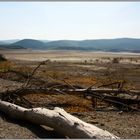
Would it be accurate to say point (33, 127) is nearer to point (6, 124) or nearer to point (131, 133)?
point (6, 124)

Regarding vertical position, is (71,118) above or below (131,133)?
above

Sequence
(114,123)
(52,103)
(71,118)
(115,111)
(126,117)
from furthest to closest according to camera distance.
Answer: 1. (52,103)
2. (115,111)
3. (126,117)
4. (114,123)
5. (71,118)

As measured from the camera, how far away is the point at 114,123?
10188 millimetres

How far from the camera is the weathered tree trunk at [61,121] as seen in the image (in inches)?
293

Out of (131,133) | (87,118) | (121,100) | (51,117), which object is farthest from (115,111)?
(51,117)

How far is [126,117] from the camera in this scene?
437 inches

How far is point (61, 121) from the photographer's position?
Result: 27.4ft


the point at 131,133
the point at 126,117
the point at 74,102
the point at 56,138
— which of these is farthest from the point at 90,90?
the point at 56,138

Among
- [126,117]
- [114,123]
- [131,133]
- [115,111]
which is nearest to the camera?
[131,133]

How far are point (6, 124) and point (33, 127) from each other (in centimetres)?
76

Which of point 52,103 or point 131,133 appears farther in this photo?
point 52,103

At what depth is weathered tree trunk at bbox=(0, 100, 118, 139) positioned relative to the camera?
7430 mm

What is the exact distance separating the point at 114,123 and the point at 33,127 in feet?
7.43

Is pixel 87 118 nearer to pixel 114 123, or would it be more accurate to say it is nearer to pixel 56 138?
pixel 114 123
